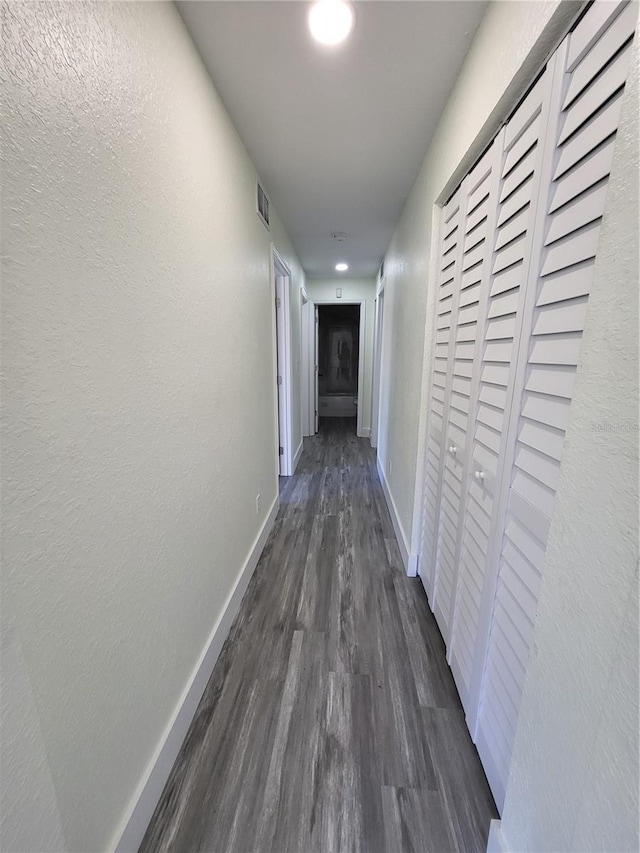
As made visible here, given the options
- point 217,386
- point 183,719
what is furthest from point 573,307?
point 183,719

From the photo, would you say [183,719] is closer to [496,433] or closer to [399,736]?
[399,736]

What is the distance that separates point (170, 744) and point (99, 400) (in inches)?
43.8

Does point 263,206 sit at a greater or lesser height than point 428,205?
greater

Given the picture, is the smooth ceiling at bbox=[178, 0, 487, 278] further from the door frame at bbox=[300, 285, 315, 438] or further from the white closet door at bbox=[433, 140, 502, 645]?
the door frame at bbox=[300, 285, 315, 438]

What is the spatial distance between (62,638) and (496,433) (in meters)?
1.17

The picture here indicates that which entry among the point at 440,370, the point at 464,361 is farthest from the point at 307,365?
the point at 464,361

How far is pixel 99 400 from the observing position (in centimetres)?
72

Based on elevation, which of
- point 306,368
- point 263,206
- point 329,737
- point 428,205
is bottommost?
point 329,737

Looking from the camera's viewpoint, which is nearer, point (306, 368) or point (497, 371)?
point (497, 371)

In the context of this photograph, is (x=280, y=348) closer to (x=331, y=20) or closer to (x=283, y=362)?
(x=283, y=362)

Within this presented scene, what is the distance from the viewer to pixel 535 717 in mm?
660

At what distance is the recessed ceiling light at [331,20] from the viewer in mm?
966

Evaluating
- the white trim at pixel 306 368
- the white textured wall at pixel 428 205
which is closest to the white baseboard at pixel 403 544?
the white textured wall at pixel 428 205

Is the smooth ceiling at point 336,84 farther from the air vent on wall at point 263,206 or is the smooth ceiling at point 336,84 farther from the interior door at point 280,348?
the interior door at point 280,348
